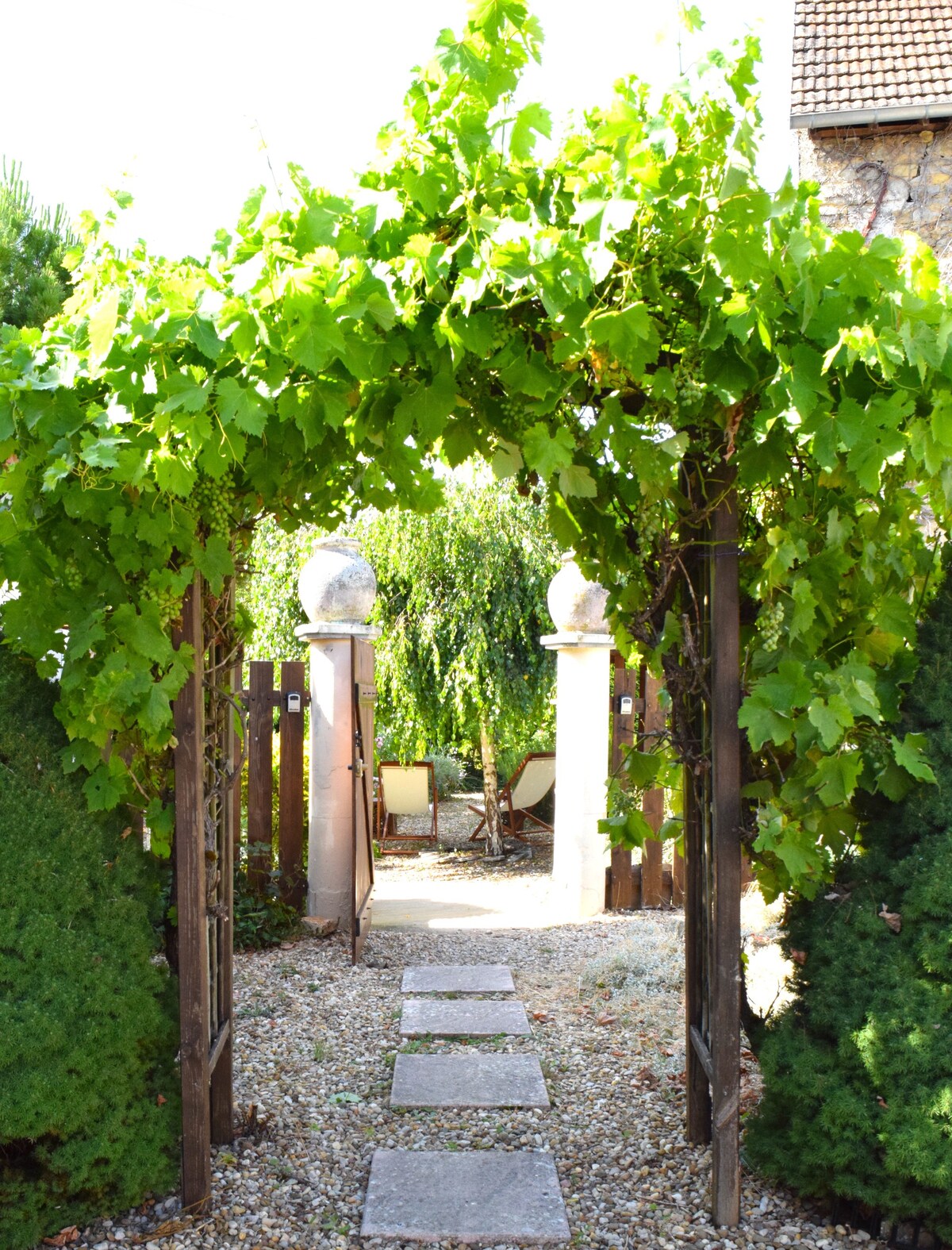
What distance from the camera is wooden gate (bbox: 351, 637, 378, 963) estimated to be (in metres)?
5.62

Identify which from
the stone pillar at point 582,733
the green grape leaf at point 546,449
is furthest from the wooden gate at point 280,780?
the green grape leaf at point 546,449

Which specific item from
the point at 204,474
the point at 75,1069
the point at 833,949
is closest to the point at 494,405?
the point at 204,474

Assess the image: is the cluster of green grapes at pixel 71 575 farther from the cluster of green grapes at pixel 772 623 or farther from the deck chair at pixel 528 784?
the deck chair at pixel 528 784

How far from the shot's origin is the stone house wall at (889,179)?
6.79 m

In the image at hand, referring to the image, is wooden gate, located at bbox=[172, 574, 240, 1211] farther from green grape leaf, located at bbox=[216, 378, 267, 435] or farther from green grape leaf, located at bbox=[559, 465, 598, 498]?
green grape leaf, located at bbox=[559, 465, 598, 498]

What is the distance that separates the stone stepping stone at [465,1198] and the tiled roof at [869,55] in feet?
21.2

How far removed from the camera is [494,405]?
8.19 ft

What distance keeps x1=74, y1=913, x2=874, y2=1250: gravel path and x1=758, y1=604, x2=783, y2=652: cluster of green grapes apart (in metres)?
1.46

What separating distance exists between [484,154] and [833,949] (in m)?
2.00

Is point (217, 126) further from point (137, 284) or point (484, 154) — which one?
point (484, 154)

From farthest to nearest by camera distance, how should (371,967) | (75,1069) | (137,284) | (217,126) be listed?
(371,967) < (217,126) < (75,1069) < (137,284)

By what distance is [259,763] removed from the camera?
20.4ft

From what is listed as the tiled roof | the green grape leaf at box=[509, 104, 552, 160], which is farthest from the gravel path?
the tiled roof

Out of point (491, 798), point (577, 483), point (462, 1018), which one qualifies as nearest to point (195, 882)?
point (577, 483)
